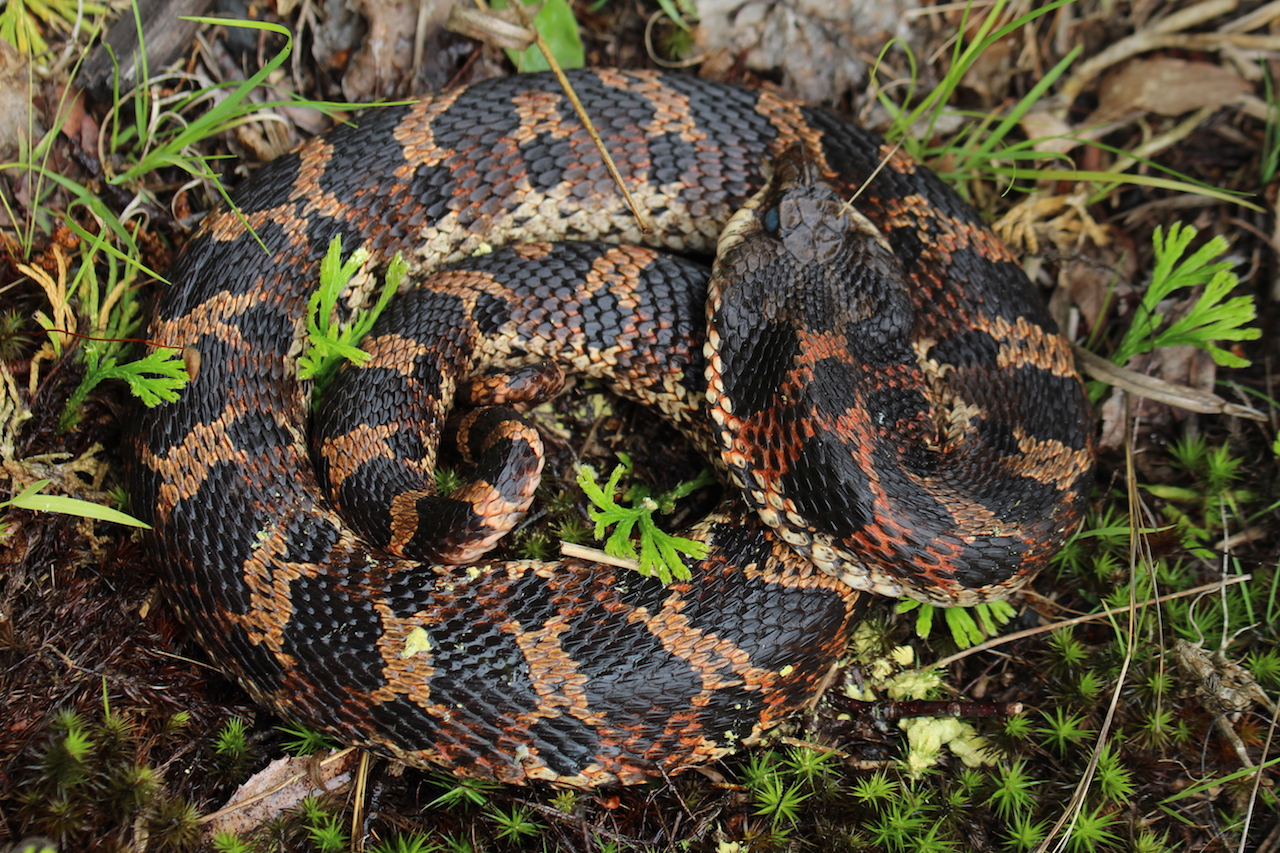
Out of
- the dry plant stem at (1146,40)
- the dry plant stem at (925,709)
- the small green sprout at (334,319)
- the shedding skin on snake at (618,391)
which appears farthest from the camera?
the dry plant stem at (1146,40)

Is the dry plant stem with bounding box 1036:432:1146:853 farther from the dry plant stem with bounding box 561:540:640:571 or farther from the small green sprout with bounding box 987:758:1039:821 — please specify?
the dry plant stem with bounding box 561:540:640:571

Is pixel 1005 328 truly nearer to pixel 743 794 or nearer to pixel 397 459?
pixel 743 794

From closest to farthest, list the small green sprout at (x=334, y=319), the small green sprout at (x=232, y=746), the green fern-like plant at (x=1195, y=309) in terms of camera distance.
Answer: the small green sprout at (x=232, y=746)
the small green sprout at (x=334, y=319)
the green fern-like plant at (x=1195, y=309)

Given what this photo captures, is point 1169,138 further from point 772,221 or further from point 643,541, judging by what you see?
point 643,541

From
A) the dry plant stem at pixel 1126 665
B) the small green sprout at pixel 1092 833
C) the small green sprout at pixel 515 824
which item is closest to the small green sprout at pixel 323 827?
the small green sprout at pixel 515 824

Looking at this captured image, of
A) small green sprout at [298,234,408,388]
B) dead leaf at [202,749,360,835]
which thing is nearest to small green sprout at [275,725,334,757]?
dead leaf at [202,749,360,835]

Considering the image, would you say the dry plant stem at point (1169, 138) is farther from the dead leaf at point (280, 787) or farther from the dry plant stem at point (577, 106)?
the dead leaf at point (280, 787)

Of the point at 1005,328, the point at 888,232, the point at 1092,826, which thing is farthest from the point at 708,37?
the point at 1092,826
